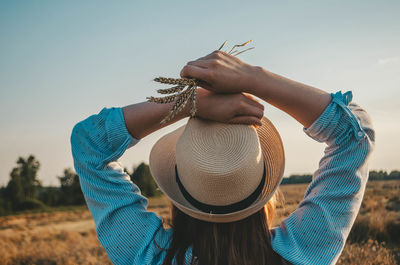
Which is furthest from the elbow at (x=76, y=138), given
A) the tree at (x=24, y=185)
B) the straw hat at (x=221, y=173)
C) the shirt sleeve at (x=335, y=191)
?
the tree at (x=24, y=185)

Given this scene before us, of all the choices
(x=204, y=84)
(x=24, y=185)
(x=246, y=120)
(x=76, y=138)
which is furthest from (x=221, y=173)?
(x=24, y=185)

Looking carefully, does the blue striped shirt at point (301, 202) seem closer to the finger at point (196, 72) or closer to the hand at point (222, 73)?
the hand at point (222, 73)

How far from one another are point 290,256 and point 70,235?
48.9 ft

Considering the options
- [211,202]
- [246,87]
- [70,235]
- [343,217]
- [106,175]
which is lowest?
[70,235]

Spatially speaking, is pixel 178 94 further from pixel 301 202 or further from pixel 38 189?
pixel 38 189

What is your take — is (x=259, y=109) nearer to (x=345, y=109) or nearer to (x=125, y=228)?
(x=345, y=109)

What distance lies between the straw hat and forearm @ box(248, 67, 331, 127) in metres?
0.18

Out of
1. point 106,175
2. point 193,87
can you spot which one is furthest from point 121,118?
point 193,87

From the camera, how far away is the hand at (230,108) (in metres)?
1.50

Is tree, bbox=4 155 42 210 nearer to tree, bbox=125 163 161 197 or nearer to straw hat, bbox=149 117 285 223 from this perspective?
tree, bbox=125 163 161 197

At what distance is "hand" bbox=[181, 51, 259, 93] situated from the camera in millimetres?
1416

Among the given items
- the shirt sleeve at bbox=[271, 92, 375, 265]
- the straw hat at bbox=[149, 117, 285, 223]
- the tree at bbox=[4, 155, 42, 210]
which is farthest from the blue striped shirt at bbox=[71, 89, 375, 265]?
the tree at bbox=[4, 155, 42, 210]

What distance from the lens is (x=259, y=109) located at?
60.5 inches

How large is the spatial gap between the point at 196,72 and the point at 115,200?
780mm
